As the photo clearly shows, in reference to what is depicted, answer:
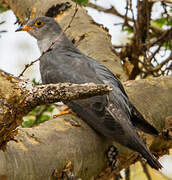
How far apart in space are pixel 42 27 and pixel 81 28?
600mm

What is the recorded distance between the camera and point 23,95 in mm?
2010

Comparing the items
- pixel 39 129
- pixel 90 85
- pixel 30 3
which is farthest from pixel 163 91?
pixel 30 3

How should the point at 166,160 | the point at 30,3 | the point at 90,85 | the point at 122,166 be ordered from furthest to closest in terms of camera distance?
1. the point at 166,160
2. the point at 30,3
3. the point at 122,166
4. the point at 90,85

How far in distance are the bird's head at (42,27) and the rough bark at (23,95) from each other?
7.98ft

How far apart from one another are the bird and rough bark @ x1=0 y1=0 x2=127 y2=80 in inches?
7.2

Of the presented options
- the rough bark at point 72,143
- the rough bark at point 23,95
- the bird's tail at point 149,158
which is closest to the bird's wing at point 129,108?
the rough bark at point 72,143

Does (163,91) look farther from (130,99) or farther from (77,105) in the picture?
(77,105)

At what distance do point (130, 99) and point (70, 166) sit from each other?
3.56 feet

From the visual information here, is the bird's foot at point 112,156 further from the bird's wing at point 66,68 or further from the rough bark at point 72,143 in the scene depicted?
the bird's wing at point 66,68

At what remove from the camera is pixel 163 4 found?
15.3 feet

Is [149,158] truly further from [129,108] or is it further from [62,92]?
[62,92]

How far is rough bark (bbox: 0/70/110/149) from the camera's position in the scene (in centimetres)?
194

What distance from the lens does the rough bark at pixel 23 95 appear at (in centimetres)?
194

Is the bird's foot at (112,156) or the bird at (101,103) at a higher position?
the bird at (101,103)
